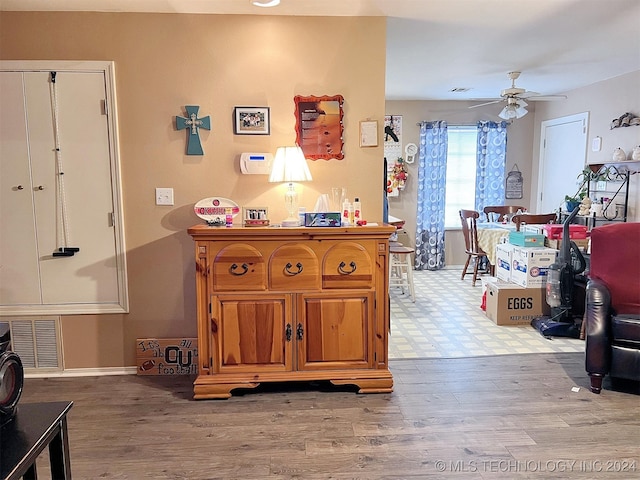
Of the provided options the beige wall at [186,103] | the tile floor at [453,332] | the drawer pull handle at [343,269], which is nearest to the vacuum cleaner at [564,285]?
the tile floor at [453,332]

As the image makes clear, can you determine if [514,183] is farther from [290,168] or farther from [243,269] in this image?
[243,269]

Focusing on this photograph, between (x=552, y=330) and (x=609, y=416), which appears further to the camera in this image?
(x=552, y=330)

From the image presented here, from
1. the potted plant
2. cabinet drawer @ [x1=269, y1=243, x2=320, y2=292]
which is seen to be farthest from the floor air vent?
the potted plant

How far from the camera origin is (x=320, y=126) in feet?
9.95

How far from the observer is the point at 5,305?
3.07 meters

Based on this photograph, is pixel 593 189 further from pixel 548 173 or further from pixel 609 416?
pixel 609 416

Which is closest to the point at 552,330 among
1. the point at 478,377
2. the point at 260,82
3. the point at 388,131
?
the point at 478,377

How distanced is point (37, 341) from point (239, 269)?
1.56 meters

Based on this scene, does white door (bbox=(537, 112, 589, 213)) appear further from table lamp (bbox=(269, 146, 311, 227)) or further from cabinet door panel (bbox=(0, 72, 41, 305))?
cabinet door panel (bbox=(0, 72, 41, 305))

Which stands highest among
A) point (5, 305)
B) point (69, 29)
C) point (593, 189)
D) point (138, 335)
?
point (69, 29)

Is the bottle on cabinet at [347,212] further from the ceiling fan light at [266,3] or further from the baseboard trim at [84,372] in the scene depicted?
the baseboard trim at [84,372]

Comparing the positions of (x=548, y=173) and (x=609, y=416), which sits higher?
(x=548, y=173)

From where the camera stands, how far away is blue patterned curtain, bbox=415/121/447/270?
21.5ft

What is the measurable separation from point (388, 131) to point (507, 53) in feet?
8.61
